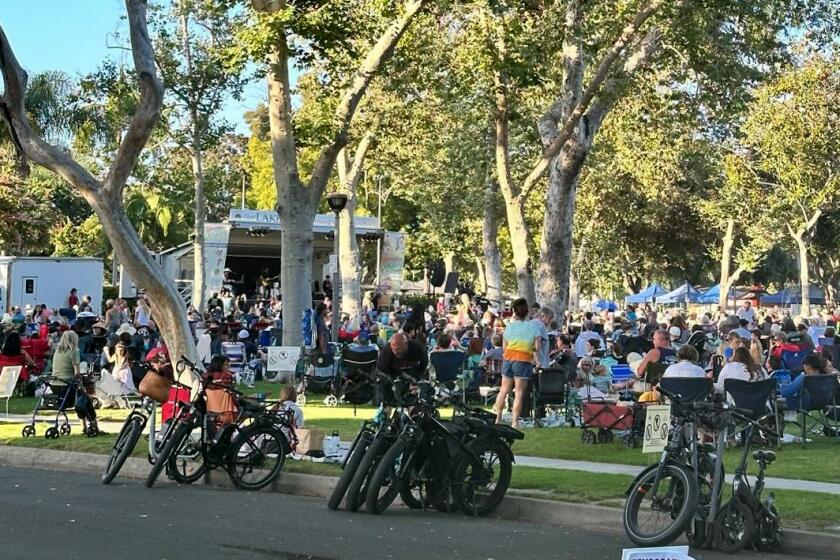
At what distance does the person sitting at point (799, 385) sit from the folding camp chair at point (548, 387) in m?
2.96

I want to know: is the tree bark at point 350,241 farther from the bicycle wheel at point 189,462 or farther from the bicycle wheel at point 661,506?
the bicycle wheel at point 661,506

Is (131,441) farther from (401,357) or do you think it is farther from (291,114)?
(291,114)

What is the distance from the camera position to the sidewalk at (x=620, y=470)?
40.3 ft

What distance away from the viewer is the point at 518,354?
1661 cm

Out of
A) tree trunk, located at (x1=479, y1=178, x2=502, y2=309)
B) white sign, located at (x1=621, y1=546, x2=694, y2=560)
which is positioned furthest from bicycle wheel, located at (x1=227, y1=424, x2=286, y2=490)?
tree trunk, located at (x1=479, y1=178, x2=502, y2=309)

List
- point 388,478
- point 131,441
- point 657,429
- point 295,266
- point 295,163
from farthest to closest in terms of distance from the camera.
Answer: point 295,266
point 295,163
point 131,441
point 388,478
point 657,429

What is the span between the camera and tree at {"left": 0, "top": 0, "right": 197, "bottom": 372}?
16.5 metres

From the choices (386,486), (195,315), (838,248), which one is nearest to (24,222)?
(195,315)

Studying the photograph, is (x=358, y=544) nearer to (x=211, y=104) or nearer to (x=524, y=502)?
(x=524, y=502)

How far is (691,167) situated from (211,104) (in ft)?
91.2

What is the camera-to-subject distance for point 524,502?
37.8ft

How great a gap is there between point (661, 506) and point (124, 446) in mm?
6211

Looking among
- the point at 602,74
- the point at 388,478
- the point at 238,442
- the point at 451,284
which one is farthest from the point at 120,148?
the point at 451,284

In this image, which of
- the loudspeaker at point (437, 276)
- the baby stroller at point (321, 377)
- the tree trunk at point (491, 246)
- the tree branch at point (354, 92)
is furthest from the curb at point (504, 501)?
the loudspeaker at point (437, 276)
